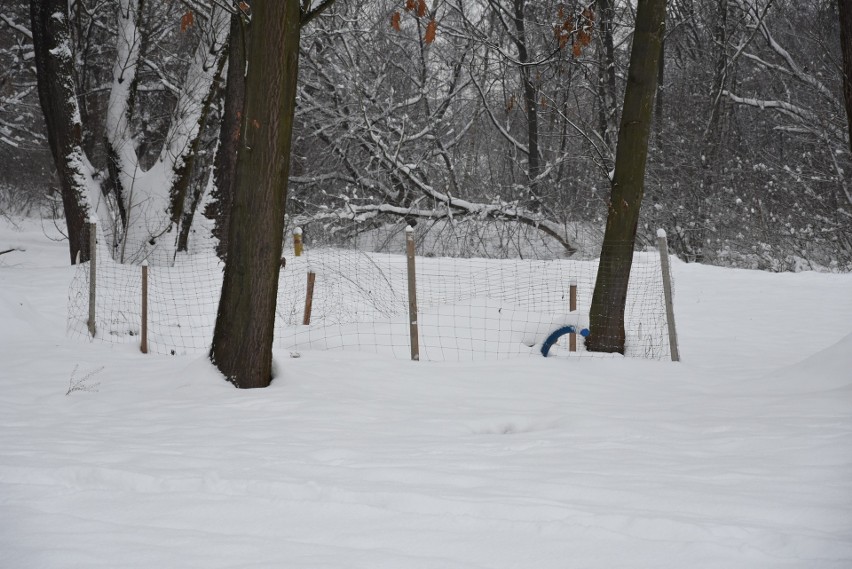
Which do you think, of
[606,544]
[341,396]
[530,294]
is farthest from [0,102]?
[606,544]

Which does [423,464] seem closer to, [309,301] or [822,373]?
[822,373]

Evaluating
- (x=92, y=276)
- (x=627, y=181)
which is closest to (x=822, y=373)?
(x=627, y=181)

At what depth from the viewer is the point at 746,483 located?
3.35m

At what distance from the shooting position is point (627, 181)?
26.2ft

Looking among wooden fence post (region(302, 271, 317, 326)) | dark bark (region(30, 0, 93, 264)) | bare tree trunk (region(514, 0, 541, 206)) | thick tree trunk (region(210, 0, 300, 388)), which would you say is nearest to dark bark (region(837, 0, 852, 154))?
thick tree trunk (region(210, 0, 300, 388))

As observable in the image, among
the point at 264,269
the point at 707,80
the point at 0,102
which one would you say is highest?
the point at 707,80

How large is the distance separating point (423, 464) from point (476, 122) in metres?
16.1

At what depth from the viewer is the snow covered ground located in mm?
2693

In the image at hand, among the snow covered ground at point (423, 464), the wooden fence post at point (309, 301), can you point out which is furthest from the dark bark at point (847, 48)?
the wooden fence post at point (309, 301)

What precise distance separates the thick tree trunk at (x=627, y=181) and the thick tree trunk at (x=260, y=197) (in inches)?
156

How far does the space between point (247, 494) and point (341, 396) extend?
237cm

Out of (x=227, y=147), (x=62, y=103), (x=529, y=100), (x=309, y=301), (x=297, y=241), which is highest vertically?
(x=529, y=100)

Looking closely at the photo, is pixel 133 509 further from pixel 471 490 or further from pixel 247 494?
pixel 471 490

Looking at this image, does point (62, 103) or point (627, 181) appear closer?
point (627, 181)
